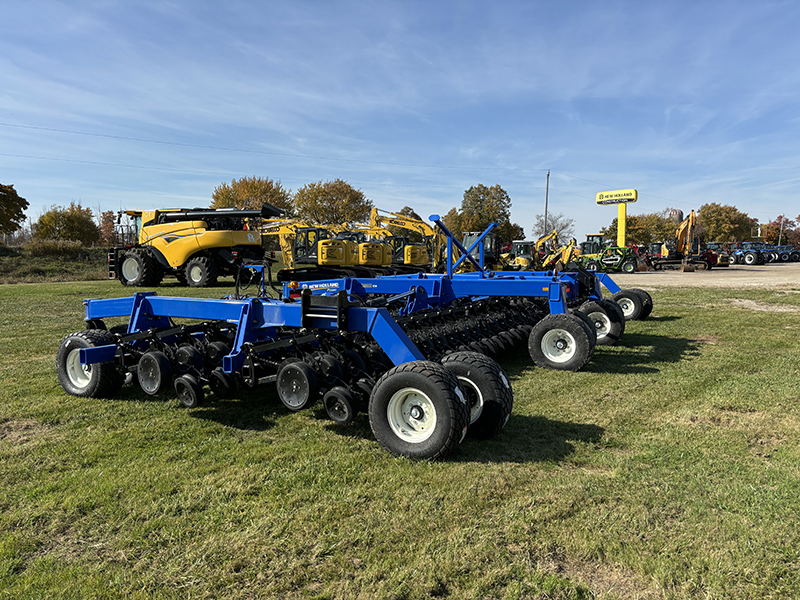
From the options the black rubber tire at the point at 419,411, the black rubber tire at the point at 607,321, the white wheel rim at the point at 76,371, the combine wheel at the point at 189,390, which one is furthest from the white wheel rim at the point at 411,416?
the black rubber tire at the point at 607,321

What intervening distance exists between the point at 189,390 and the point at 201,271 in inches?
591

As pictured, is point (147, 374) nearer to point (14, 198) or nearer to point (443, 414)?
point (443, 414)

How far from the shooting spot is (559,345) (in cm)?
677

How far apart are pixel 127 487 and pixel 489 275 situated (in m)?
6.77

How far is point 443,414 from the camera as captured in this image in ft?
11.4

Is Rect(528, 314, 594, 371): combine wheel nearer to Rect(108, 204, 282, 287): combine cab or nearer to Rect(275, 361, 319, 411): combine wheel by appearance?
Rect(275, 361, 319, 411): combine wheel

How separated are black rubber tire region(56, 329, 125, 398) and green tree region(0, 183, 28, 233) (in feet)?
132

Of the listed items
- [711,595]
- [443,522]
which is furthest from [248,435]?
[711,595]

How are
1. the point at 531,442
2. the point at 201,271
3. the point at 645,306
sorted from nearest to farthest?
the point at 531,442, the point at 645,306, the point at 201,271

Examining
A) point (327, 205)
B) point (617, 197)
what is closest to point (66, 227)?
point (327, 205)

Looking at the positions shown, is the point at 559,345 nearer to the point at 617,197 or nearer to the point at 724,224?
the point at 617,197

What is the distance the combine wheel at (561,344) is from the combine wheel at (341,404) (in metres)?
3.51

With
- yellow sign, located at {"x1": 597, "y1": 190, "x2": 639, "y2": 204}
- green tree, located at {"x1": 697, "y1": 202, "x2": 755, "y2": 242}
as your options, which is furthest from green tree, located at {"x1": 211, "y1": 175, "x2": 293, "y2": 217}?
green tree, located at {"x1": 697, "y1": 202, "x2": 755, "y2": 242}

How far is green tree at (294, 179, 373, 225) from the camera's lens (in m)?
48.7
